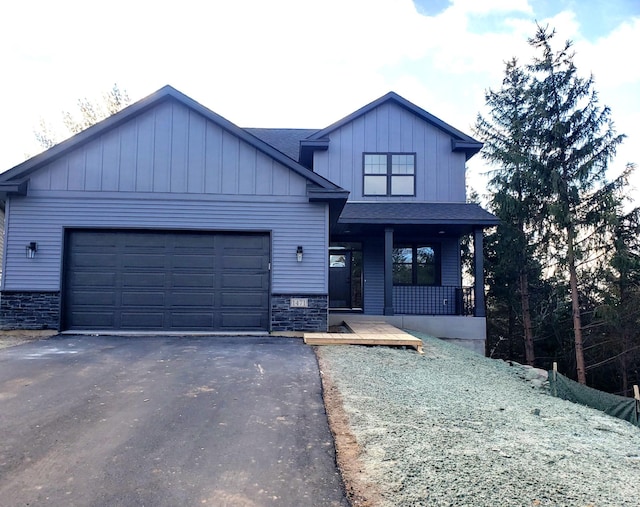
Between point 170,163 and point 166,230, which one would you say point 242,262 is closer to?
point 166,230

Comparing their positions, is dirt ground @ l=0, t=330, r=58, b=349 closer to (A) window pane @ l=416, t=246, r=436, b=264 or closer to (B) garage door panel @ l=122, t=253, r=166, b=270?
(B) garage door panel @ l=122, t=253, r=166, b=270

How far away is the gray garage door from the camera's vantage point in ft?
27.8

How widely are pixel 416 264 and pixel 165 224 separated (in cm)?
747

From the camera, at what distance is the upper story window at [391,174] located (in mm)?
12375

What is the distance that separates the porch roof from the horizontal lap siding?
2400mm

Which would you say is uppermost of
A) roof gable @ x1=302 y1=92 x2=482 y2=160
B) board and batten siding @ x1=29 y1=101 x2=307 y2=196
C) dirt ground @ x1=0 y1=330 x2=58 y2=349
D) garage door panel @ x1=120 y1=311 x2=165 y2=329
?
roof gable @ x1=302 y1=92 x2=482 y2=160

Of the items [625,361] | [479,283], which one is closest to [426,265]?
[479,283]

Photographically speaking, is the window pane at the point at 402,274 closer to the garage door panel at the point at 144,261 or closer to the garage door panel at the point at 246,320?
the garage door panel at the point at 246,320

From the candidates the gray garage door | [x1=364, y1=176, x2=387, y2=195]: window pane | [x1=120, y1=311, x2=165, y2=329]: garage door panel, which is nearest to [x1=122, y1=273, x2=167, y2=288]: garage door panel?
the gray garage door

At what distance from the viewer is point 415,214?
36.5ft

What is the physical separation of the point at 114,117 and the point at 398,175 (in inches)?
303

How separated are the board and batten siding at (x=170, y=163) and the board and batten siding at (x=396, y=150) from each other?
12.4 ft

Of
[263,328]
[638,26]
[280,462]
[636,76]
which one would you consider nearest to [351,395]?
[280,462]

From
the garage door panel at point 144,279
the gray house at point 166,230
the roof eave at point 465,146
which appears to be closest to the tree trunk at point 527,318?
the roof eave at point 465,146
